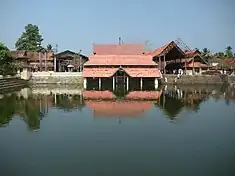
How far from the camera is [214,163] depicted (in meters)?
7.10

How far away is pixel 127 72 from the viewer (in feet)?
95.5

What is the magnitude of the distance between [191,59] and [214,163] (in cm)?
2926

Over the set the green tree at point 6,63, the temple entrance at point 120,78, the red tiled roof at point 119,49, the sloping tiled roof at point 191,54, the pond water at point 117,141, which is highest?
the red tiled roof at point 119,49

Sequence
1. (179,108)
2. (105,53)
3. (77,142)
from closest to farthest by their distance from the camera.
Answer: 1. (77,142)
2. (179,108)
3. (105,53)

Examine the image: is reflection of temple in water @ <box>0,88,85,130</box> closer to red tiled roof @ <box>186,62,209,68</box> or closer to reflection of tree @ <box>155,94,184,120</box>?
reflection of tree @ <box>155,94,184,120</box>

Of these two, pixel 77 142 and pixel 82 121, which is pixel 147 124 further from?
pixel 77 142

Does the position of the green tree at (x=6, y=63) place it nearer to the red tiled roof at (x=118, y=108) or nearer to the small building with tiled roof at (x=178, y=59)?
the red tiled roof at (x=118, y=108)

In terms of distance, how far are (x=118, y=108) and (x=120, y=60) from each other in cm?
1464

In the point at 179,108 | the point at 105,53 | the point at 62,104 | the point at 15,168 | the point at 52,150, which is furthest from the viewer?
the point at 105,53

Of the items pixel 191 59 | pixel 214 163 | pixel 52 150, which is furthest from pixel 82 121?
pixel 191 59

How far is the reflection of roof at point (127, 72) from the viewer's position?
28922 mm

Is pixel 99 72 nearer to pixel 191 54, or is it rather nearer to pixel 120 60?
pixel 120 60

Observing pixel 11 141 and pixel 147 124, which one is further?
pixel 147 124

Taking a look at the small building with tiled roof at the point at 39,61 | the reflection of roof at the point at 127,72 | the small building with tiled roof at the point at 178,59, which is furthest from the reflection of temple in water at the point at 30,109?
the small building with tiled roof at the point at 39,61
